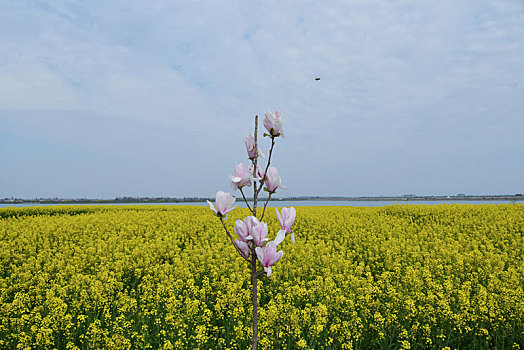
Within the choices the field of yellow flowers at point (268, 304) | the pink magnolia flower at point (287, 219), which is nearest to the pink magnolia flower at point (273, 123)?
the pink magnolia flower at point (287, 219)

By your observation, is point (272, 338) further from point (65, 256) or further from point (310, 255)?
point (65, 256)

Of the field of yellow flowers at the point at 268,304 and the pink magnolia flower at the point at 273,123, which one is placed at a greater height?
the pink magnolia flower at the point at 273,123

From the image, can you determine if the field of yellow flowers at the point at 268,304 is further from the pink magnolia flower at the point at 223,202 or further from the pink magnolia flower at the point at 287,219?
the pink magnolia flower at the point at 223,202

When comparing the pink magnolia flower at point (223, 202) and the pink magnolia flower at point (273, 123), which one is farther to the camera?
the pink magnolia flower at point (273, 123)

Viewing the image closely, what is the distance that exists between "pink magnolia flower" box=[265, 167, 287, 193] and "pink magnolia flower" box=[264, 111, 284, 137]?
0.62ft

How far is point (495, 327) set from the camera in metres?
4.25

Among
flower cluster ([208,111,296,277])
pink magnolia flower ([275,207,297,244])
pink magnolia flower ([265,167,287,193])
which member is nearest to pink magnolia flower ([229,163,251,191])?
flower cluster ([208,111,296,277])

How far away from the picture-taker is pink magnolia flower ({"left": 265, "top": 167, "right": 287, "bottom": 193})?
1591 millimetres

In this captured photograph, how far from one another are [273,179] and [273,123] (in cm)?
29

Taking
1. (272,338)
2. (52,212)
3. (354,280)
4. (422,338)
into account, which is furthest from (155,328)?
(52,212)

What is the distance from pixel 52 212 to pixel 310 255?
75.5 ft

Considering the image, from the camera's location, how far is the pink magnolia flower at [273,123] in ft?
5.18

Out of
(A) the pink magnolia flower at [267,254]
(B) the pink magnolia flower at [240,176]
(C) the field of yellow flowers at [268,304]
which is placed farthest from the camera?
(C) the field of yellow flowers at [268,304]

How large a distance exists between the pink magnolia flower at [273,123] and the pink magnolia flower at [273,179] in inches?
7.4
